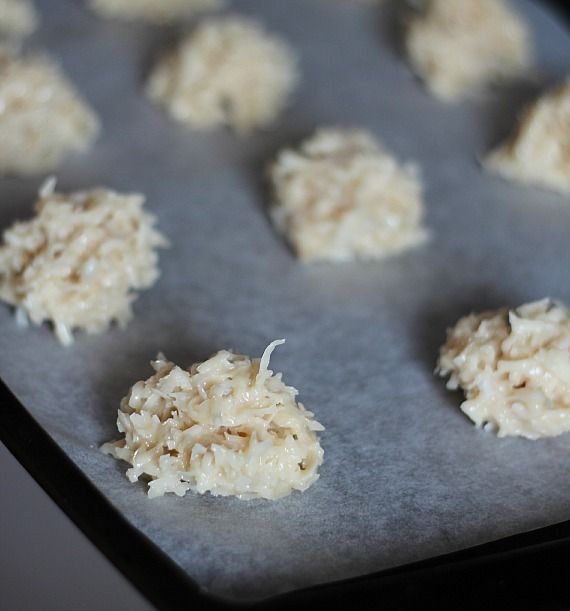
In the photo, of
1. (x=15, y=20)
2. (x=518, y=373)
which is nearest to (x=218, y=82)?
(x=15, y=20)

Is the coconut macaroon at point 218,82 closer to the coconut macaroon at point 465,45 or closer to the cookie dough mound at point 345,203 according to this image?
the cookie dough mound at point 345,203

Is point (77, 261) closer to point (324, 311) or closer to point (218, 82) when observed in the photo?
point (324, 311)

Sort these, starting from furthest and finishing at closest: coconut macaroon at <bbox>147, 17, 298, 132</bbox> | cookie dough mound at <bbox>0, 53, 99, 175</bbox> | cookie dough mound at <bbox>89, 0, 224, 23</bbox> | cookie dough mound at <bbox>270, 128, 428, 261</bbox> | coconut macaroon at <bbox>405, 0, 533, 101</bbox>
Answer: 1. cookie dough mound at <bbox>89, 0, 224, 23</bbox>
2. coconut macaroon at <bbox>405, 0, 533, 101</bbox>
3. coconut macaroon at <bbox>147, 17, 298, 132</bbox>
4. cookie dough mound at <bbox>0, 53, 99, 175</bbox>
5. cookie dough mound at <bbox>270, 128, 428, 261</bbox>

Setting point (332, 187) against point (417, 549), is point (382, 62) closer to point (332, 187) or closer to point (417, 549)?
point (332, 187)

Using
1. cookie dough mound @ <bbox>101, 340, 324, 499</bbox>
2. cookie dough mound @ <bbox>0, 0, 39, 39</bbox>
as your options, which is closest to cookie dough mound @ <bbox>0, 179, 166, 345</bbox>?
cookie dough mound @ <bbox>101, 340, 324, 499</bbox>

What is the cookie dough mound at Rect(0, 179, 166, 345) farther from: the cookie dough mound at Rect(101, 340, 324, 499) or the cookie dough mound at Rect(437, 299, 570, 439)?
the cookie dough mound at Rect(437, 299, 570, 439)

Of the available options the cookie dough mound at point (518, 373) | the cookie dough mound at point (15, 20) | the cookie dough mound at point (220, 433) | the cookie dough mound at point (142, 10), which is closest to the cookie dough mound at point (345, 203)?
the cookie dough mound at point (518, 373)
